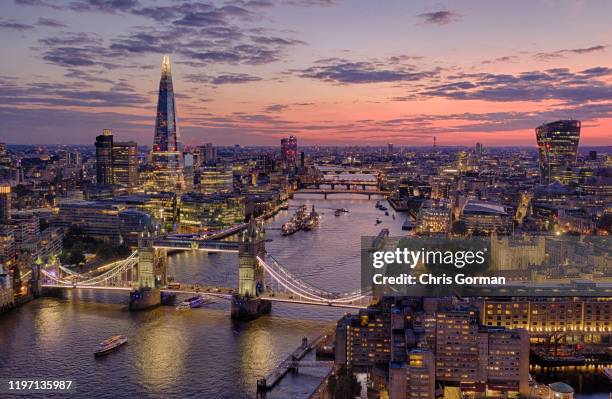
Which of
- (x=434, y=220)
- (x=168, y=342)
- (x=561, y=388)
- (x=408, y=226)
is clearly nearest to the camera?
(x=561, y=388)

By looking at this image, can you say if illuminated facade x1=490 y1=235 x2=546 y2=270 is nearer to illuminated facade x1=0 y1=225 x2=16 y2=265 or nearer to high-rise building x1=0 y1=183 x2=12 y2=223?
illuminated facade x1=0 y1=225 x2=16 y2=265

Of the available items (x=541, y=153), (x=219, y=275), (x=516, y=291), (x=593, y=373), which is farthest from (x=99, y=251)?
(x=541, y=153)

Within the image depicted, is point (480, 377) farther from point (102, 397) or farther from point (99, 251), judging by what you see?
point (99, 251)

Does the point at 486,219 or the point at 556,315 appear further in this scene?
the point at 486,219

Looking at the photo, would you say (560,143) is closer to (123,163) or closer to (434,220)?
(434,220)

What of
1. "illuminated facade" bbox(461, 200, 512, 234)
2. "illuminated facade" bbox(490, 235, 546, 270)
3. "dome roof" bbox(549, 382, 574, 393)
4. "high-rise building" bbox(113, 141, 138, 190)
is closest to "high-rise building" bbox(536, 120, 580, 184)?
"illuminated facade" bbox(461, 200, 512, 234)

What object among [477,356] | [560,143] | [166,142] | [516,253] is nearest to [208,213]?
[166,142]

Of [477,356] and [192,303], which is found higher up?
[477,356]

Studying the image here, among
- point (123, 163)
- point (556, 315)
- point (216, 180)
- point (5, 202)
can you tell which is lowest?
point (556, 315)
